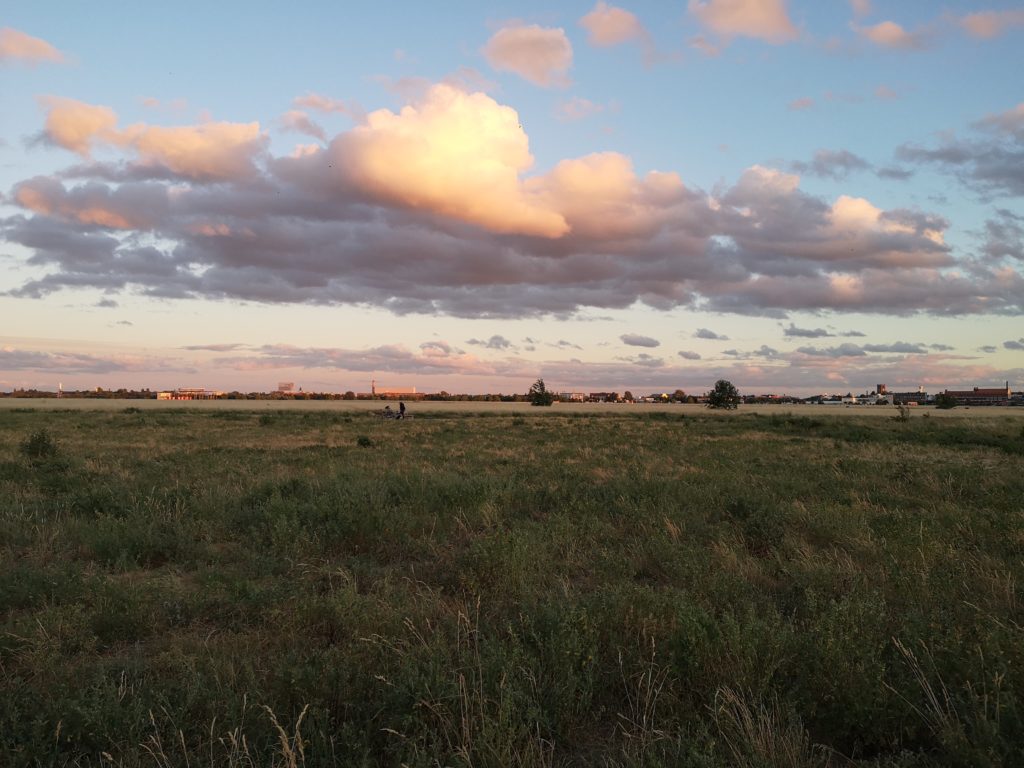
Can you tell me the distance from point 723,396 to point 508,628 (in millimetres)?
110794

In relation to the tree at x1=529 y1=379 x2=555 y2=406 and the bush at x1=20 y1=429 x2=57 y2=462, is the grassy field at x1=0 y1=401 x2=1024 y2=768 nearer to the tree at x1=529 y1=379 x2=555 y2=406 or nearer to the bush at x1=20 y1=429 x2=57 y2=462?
the bush at x1=20 y1=429 x2=57 y2=462

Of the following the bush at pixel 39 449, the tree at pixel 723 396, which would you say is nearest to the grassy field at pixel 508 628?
the bush at pixel 39 449

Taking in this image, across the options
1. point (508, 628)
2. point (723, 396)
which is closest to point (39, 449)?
point (508, 628)

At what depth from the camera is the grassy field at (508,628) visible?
156 inches

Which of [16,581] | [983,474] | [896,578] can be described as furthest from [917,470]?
[16,581]

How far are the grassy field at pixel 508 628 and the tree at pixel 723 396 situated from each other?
100.0 metres

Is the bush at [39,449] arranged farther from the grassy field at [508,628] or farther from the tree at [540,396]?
the tree at [540,396]

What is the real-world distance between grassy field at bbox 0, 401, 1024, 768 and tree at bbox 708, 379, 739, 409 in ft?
328

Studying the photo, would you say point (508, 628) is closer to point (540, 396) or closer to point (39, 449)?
point (39, 449)

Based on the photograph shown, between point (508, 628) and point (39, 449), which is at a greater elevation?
point (508, 628)

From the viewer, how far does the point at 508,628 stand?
16.9 feet

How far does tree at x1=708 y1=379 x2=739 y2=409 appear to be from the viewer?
10912 centimetres

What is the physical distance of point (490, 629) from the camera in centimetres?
577

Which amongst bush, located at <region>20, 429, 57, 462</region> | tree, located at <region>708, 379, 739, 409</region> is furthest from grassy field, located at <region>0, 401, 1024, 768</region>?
tree, located at <region>708, 379, 739, 409</region>
